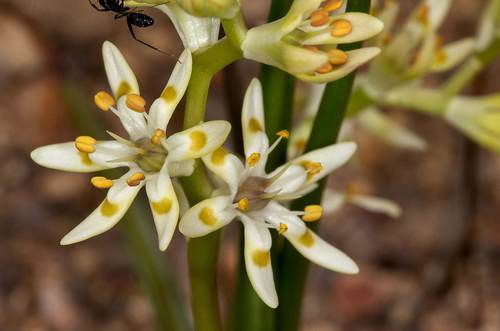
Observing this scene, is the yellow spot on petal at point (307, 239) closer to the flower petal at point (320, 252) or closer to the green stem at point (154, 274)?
the flower petal at point (320, 252)

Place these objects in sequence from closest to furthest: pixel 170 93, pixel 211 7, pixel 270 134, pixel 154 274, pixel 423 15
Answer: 1. pixel 211 7
2. pixel 170 93
3. pixel 270 134
4. pixel 423 15
5. pixel 154 274

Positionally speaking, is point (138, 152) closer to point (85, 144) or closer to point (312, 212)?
point (85, 144)

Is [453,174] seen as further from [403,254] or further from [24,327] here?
[24,327]

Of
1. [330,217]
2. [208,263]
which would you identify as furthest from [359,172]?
[208,263]

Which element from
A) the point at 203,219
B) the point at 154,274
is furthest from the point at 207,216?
the point at 154,274

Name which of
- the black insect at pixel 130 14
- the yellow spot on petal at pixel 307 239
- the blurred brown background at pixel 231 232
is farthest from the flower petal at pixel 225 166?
the blurred brown background at pixel 231 232

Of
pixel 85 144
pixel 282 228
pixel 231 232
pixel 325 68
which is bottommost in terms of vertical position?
pixel 231 232

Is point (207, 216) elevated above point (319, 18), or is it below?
below
